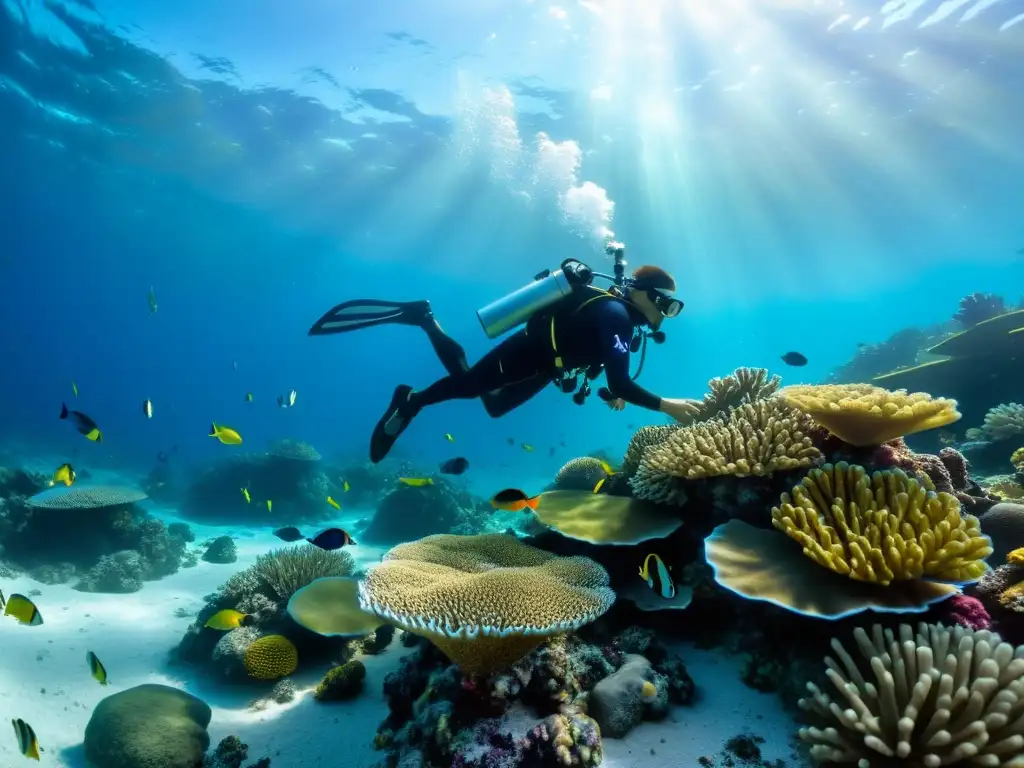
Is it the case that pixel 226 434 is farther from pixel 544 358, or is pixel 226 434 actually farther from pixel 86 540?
pixel 544 358

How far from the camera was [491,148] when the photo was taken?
30.2 metres

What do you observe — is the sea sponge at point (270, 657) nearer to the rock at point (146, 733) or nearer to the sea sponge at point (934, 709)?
the rock at point (146, 733)

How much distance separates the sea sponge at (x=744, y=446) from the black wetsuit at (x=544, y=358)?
0.59m

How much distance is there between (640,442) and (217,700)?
5745mm

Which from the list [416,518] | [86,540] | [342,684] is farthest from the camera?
[416,518]

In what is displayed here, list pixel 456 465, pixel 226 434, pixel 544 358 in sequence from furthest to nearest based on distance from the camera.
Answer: pixel 226 434
pixel 456 465
pixel 544 358

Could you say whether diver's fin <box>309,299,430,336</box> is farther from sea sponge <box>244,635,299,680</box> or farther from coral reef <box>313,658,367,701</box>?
coral reef <box>313,658,367,701</box>

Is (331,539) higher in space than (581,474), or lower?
A: lower

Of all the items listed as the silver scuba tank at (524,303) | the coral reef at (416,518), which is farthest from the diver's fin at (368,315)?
the coral reef at (416,518)

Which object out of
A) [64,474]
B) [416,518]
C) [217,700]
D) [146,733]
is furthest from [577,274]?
[416,518]

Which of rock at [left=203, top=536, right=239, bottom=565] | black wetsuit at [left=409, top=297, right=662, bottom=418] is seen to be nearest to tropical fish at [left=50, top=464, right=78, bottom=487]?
black wetsuit at [left=409, top=297, right=662, bottom=418]

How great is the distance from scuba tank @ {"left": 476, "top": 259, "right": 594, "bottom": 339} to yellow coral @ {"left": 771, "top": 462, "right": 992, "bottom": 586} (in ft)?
11.1

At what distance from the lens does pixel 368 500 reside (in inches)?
837

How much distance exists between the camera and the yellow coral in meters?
2.90
